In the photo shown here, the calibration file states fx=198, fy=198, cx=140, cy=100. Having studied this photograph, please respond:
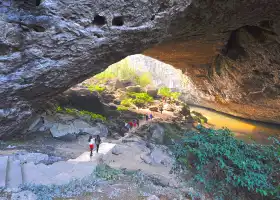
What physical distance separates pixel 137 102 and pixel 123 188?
17.6 metres

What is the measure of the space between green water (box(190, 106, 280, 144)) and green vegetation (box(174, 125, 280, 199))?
10.9 m

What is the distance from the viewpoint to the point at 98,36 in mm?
6629

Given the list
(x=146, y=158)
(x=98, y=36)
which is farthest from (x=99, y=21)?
(x=146, y=158)

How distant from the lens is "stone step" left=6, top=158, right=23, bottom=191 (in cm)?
600

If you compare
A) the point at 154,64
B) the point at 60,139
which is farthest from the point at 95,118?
the point at 154,64

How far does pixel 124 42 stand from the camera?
7301 mm

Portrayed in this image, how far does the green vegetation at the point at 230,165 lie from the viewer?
16.0ft

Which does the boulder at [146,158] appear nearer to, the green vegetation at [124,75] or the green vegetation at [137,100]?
the green vegetation at [137,100]

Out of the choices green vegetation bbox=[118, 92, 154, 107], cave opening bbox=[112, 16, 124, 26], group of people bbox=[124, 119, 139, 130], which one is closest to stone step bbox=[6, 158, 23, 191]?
cave opening bbox=[112, 16, 124, 26]

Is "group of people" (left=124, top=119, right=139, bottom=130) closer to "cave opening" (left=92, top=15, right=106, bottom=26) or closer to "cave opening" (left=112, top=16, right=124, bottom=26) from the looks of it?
"cave opening" (left=112, top=16, right=124, bottom=26)

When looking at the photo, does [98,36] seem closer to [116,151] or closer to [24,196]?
[24,196]

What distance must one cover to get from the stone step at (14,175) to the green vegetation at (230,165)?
16.5ft

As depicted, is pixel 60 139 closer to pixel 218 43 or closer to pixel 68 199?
pixel 68 199

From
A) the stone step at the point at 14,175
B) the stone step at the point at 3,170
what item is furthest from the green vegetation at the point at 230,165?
the stone step at the point at 3,170
